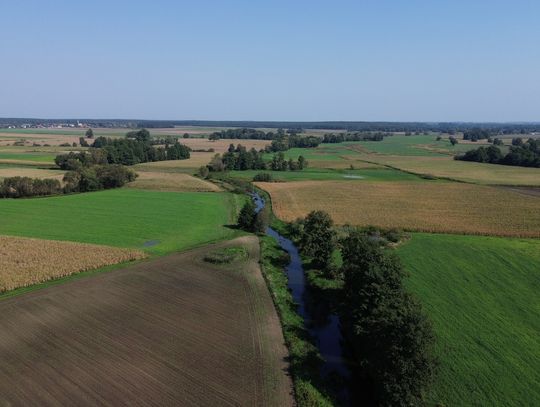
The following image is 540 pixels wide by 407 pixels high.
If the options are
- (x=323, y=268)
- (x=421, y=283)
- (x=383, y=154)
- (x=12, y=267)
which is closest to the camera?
(x=421, y=283)

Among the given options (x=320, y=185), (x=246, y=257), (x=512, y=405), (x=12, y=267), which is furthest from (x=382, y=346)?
(x=320, y=185)

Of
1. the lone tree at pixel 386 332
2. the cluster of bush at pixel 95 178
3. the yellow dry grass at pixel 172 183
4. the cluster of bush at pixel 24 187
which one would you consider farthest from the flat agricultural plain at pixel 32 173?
the lone tree at pixel 386 332

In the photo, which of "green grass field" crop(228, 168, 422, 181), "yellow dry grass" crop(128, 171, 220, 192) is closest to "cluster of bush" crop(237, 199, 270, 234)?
"yellow dry grass" crop(128, 171, 220, 192)

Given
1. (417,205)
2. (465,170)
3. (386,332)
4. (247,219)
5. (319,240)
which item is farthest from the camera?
(465,170)

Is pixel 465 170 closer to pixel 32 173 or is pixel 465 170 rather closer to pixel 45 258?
pixel 45 258

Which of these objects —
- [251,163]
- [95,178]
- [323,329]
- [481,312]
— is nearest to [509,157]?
[251,163]

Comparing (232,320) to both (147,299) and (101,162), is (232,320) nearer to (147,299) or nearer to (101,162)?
(147,299)
